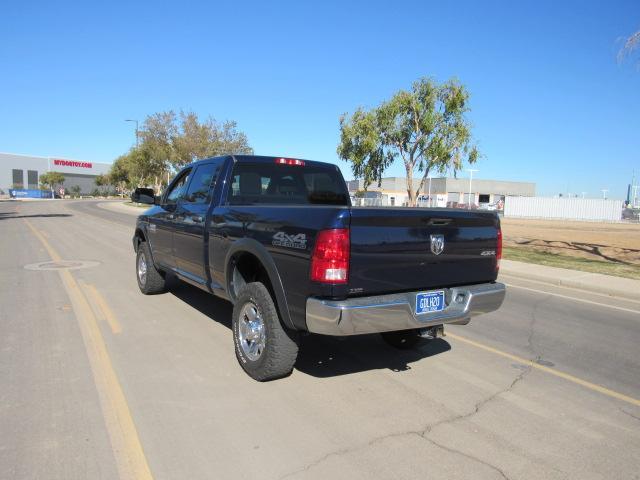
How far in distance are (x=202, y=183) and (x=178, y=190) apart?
3.25 feet

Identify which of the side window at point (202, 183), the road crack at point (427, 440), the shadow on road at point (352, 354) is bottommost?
the road crack at point (427, 440)

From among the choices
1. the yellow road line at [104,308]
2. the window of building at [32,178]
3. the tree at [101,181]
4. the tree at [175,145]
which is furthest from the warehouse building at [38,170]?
the yellow road line at [104,308]

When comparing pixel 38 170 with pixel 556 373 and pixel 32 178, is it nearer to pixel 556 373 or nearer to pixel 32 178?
pixel 32 178

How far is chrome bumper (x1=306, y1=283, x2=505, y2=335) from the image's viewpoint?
3414 mm

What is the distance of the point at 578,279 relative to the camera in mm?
10398

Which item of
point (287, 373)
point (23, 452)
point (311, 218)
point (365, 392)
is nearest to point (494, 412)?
point (365, 392)

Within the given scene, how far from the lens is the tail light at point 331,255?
3377mm

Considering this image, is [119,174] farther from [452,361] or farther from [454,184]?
[452,361]

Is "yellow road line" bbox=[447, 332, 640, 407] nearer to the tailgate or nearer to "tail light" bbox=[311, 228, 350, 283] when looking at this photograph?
the tailgate

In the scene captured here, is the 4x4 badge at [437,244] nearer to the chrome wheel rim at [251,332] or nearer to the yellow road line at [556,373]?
the chrome wheel rim at [251,332]

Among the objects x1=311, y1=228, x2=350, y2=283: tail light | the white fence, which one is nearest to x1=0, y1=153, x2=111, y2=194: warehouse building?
the white fence

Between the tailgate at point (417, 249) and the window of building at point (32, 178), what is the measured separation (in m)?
117

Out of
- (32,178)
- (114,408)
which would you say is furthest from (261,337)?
(32,178)

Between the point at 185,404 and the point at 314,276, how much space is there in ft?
4.63
